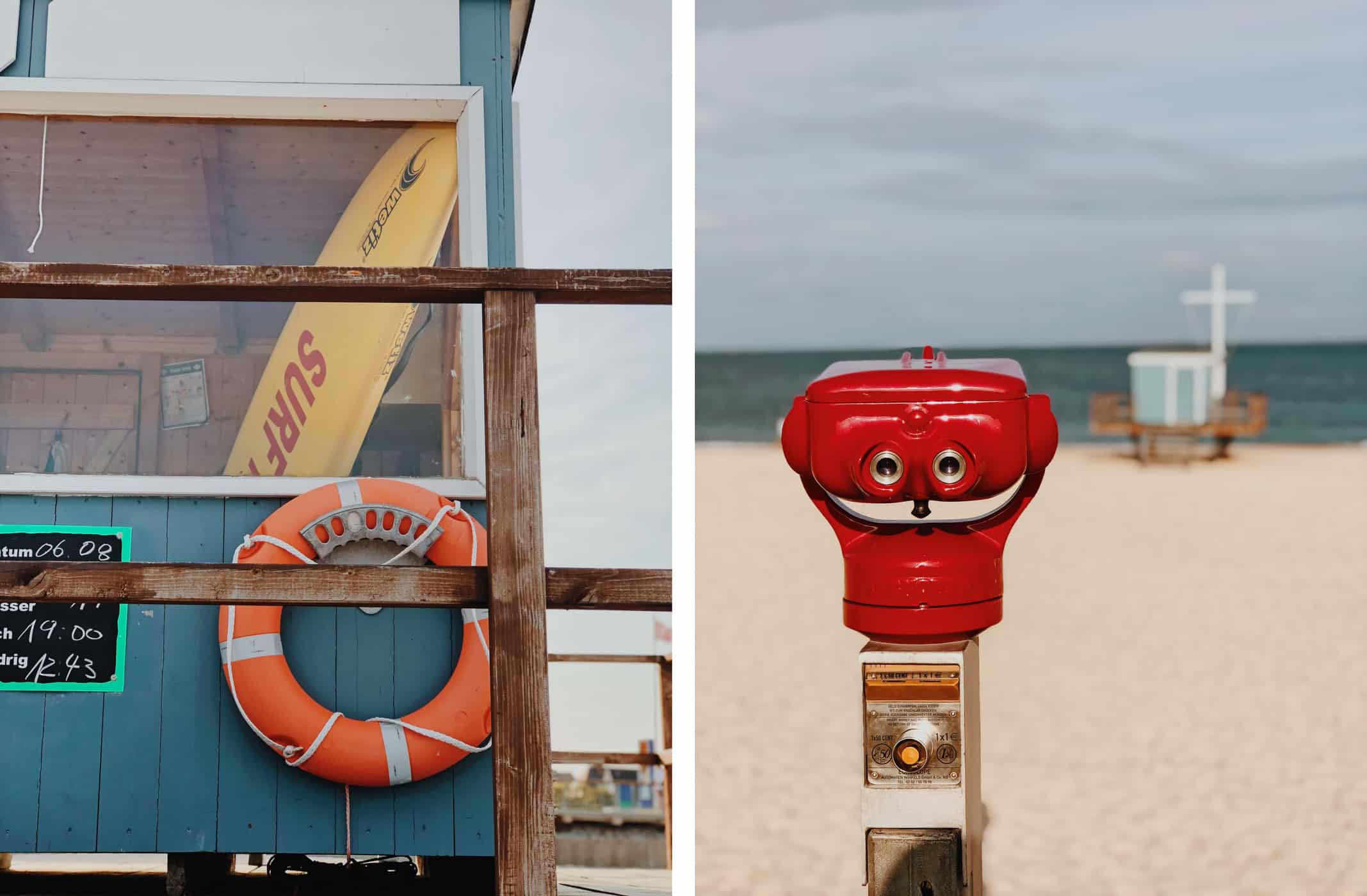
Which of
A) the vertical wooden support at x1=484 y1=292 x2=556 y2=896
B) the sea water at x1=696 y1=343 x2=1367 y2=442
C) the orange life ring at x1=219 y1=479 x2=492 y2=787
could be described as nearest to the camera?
the vertical wooden support at x1=484 y1=292 x2=556 y2=896

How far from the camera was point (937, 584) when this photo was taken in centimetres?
149

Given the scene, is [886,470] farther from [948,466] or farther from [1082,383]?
[1082,383]

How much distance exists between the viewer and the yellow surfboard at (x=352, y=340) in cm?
289

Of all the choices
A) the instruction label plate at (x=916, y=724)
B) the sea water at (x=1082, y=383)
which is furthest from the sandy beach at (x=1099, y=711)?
the sea water at (x=1082, y=383)

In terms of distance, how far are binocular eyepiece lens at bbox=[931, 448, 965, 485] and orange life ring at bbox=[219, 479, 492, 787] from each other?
4.35 feet

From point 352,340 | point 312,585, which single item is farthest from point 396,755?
point 312,585

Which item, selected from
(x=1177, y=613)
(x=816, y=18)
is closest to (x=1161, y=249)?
(x=816, y=18)

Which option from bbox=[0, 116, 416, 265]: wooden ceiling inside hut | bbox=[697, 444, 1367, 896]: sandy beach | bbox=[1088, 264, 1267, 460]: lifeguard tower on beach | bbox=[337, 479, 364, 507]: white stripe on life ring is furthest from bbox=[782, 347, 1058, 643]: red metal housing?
bbox=[1088, 264, 1267, 460]: lifeguard tower on beach

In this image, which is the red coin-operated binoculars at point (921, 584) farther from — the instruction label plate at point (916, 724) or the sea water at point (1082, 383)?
the sea water at point (1082, 383)

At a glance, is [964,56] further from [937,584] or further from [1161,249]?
[937,584]

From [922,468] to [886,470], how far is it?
4 cm

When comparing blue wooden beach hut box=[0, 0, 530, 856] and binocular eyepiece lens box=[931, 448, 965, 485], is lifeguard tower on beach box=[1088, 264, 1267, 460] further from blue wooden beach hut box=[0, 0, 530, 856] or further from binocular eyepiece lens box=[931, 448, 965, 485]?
binocular eyepiece lens box=[931, 448, 965, 485]

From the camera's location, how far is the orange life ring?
2.61 metres

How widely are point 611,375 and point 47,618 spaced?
2744 millimetres
